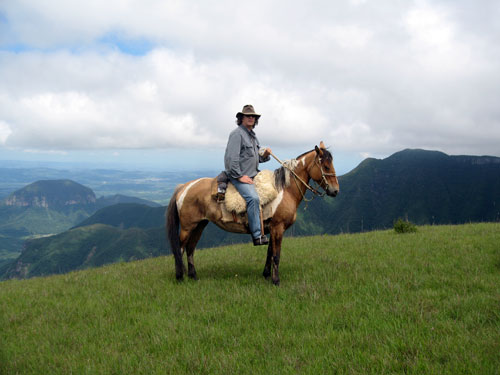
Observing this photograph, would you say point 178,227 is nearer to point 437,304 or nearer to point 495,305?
point 437,304

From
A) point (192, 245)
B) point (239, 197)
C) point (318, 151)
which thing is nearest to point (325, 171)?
point (318, 151)

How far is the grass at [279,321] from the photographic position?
4.50 metres

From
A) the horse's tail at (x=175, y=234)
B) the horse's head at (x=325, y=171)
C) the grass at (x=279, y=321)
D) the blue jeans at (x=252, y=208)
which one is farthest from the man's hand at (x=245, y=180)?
the grass at (x=279, y=321)

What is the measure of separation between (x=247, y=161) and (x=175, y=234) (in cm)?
296

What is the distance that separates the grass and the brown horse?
0.98 meters

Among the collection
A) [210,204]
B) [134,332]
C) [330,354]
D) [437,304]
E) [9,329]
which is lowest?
[9,329]

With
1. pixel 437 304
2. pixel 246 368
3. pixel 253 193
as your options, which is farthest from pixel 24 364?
pixel 437 304

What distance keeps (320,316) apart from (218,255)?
715 centimetres

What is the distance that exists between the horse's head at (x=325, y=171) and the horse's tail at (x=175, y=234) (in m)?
4.09

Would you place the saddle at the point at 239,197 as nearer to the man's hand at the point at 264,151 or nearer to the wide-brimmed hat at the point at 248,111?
the man's hand at the point at 264,151

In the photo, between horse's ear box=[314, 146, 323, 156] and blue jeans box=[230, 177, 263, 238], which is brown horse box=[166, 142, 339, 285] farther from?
blue jeans box=[230, 177, 263, 238]

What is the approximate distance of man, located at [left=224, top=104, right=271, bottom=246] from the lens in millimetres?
7844

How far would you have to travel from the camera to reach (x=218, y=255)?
12367mm

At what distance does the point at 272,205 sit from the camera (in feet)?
26.9
